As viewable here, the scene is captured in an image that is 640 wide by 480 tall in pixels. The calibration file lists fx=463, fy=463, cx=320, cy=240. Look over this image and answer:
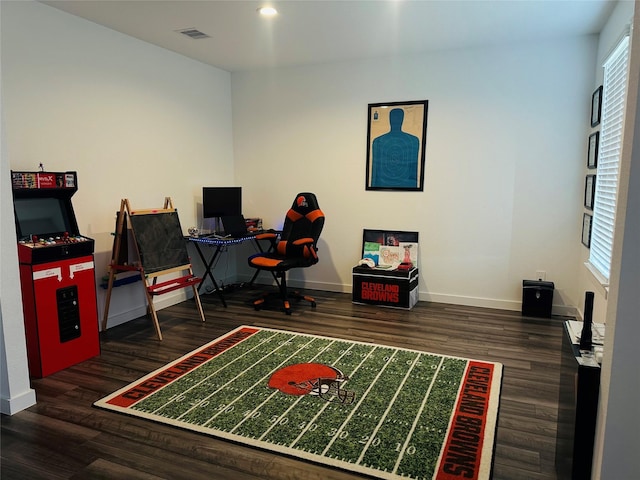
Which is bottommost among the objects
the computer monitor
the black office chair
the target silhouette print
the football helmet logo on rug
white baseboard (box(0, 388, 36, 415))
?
the football helmet logo on rug

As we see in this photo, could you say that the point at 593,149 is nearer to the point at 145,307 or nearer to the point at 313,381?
the point at 313,381

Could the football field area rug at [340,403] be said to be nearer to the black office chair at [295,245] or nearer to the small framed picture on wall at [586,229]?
the black office chair at [295,245]

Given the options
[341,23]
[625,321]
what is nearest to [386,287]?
[341,23]

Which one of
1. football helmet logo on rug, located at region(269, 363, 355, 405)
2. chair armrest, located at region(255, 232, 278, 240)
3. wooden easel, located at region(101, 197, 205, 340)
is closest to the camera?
football helmet logo on rug, located at region(269, 363, 355, 405)

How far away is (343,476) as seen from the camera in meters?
2.17

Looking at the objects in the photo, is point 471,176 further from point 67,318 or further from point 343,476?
point 67,318

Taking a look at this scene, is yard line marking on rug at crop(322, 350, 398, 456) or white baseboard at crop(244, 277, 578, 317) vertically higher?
white baseboard at crop(244, 277, 578, 317)

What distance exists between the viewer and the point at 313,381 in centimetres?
313

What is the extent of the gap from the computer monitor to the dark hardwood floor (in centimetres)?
108

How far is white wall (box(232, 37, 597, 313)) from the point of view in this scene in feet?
15.1

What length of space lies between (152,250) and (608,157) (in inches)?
154

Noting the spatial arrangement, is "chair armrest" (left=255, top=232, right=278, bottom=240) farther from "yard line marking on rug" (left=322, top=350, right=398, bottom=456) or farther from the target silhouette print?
"yard line marking on rug" (left=322, top=350, right=398, bottom=456)

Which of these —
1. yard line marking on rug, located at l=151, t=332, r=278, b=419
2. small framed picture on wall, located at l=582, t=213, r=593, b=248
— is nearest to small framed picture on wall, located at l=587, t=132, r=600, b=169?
small framed picture on wall, located at l=582, t=213, r=593, b=248

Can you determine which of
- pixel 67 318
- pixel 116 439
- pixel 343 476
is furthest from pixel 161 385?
pixel 343 476
